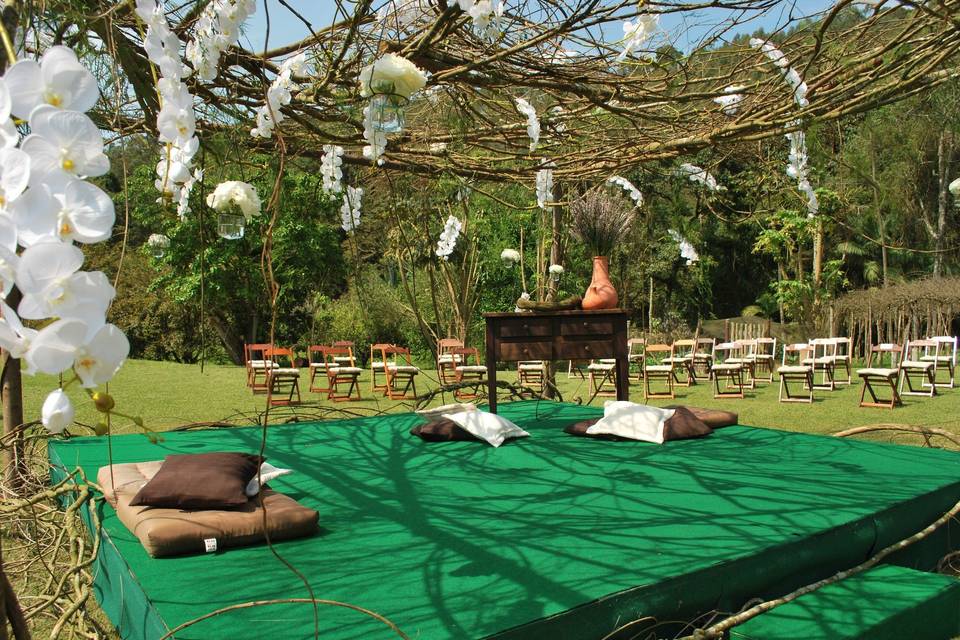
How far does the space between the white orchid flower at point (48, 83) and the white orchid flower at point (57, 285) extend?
0.46 feet

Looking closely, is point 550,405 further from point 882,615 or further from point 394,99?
point 394,99

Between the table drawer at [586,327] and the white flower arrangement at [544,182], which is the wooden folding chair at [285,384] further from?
the white flower arrangement at [544,182]

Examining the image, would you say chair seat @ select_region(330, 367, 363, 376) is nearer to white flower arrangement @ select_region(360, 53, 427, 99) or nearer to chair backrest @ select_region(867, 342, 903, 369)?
white flower arrangement @ select_region(360, 53, 427, 99)

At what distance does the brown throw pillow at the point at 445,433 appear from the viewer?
454cm

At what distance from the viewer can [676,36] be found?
11.0 feet

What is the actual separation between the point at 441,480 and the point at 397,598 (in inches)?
60.0

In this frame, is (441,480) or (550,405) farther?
(550,405)

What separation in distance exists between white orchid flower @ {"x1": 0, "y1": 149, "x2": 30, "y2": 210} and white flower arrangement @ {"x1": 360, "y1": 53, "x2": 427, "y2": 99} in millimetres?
1295

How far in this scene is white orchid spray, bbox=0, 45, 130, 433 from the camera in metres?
0.59

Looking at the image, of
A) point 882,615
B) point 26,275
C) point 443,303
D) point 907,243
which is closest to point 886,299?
point 907,243

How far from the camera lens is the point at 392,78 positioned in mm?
1828

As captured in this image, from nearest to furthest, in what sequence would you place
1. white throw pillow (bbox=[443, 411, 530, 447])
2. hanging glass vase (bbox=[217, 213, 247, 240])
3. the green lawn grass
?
1. hanging glass vase (bbox=[217, 213, 247, 240])
2. white throw pillow (bbox=[443, 411, 530, 447])
3. the green lawn grass

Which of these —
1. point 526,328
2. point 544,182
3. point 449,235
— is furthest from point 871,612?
point 449,235

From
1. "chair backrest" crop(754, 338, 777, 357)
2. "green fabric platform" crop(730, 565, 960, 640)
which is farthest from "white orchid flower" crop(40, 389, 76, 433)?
"chair backrest" crop(754, 338, 777, 357)
